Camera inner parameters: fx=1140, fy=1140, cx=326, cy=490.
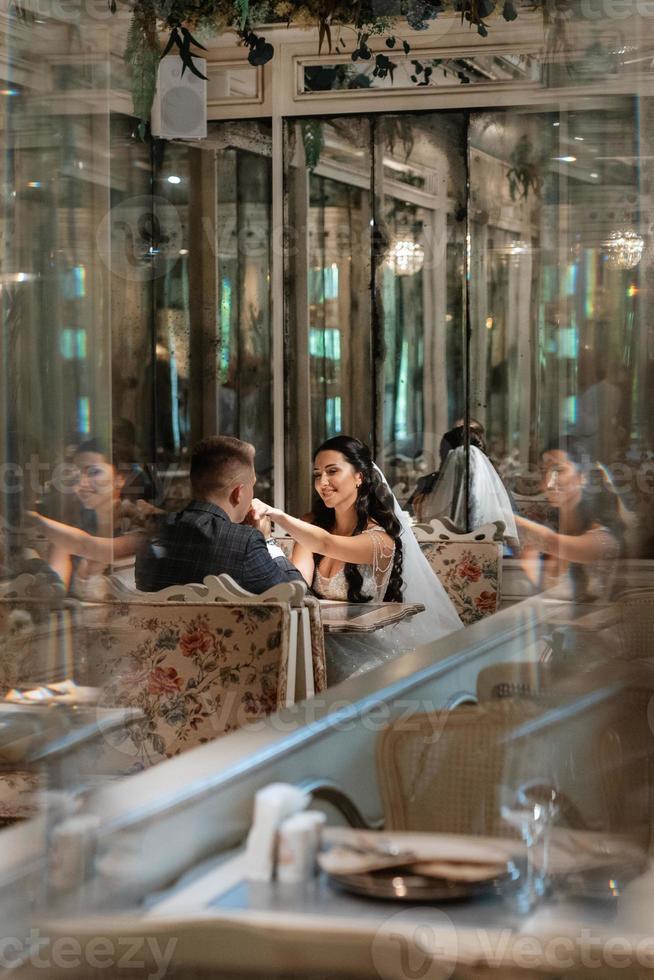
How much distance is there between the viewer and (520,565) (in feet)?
10.8

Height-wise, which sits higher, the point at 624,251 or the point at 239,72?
the point at 239,72

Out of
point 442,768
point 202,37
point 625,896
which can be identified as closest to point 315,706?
point 442,768

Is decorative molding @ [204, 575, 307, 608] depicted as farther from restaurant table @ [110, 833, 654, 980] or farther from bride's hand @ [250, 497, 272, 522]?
restaurant table @ [110, 833, 654, 980]

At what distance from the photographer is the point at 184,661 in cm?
161

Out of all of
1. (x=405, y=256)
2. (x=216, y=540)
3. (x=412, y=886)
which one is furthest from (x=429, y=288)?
(x=412, y=886)

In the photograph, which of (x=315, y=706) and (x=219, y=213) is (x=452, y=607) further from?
(x=315, y=706)

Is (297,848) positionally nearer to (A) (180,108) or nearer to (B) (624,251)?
(B) (624,251)

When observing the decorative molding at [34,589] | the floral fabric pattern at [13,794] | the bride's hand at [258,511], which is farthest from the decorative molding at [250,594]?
the bride's hand at [258,511]

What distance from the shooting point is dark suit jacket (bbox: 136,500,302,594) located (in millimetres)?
2049

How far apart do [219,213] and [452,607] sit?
4.92 feet

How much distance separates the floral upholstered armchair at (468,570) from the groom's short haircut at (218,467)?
95 cm

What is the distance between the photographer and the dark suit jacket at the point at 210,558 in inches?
80.7

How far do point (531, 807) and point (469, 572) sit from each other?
90.9 inches

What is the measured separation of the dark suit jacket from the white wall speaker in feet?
5.98
